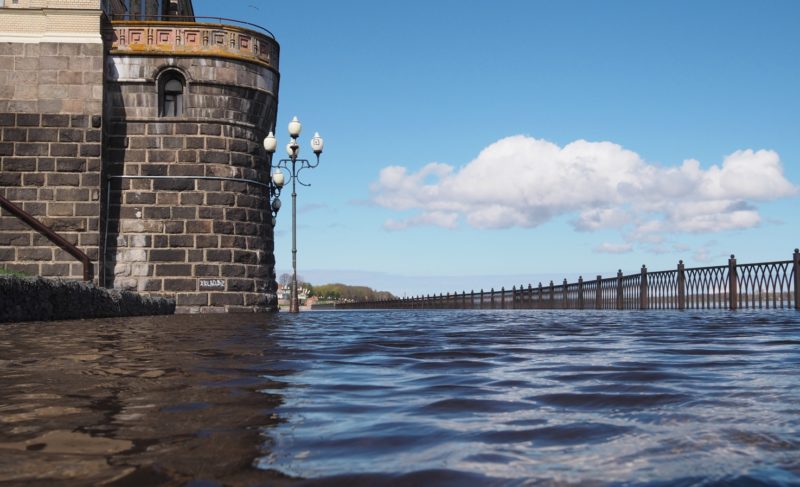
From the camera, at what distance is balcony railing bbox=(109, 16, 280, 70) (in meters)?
19.1

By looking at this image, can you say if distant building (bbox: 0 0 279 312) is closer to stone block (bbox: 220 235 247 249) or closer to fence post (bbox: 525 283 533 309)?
stone block (bbox: 220 235 247 249)

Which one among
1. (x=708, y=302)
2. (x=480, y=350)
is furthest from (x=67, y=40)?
(x=480, y=350)

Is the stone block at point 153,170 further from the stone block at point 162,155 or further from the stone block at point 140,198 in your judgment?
the stone block at point 140,198

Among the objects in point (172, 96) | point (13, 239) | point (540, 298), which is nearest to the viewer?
point (13, 239)

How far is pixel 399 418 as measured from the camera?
235 centimetres

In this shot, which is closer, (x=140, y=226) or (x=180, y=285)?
(x=180, y=285)

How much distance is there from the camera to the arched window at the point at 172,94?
762 inches

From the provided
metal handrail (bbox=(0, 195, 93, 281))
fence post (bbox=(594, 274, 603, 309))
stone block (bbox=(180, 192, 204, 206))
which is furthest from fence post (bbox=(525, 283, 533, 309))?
metal handrail (bbox=(0, 195, 93, 281))

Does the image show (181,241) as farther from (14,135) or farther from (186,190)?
(14,135)

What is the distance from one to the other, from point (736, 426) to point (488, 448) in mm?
723

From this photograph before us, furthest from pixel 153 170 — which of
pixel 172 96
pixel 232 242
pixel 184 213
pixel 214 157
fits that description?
pixel 232 242

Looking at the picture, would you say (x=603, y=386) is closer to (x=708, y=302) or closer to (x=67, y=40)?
(x=708, y=302)

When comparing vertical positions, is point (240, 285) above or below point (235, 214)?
below

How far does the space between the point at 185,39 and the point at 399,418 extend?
1865 cm
